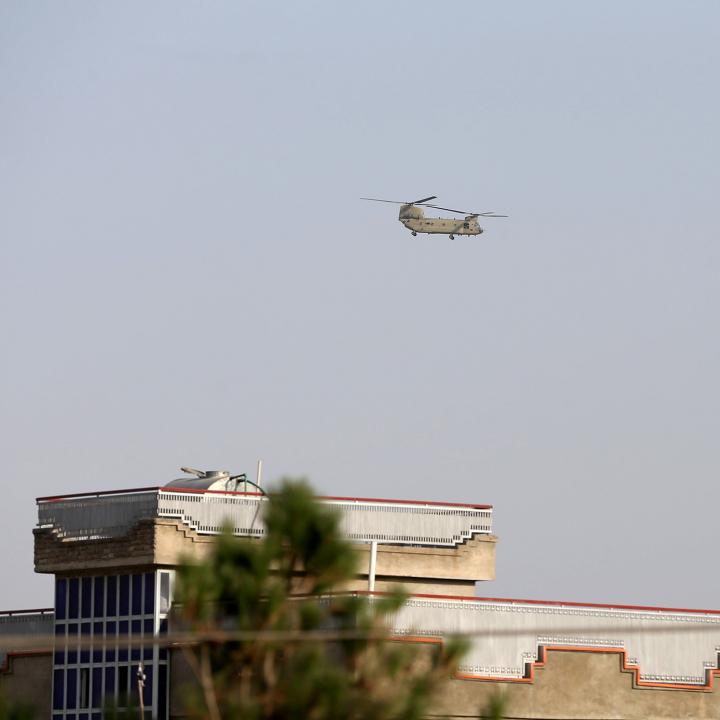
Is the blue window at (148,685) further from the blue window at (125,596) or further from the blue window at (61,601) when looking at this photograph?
the blue window at (61,601)

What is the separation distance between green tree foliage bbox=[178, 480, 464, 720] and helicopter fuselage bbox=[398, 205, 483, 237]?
2994 inches

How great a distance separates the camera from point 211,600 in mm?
33906

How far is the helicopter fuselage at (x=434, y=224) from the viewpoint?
4345 inches

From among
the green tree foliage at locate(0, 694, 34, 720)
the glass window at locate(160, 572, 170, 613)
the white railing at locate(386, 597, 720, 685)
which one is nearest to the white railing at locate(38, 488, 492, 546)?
the glass window at locate(160, 572, 170, 613)

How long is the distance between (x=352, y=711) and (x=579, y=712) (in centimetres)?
2879

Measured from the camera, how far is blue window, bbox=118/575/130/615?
66.5m

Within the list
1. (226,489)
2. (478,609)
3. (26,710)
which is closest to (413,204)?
(226,489)

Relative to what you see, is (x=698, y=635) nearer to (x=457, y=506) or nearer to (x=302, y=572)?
(x=457, y=506)

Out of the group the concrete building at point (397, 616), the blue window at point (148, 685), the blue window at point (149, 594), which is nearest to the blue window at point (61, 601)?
the concrete building at point (397, 616)

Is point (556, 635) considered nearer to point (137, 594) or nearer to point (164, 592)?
point (164, 592)

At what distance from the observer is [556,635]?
6150 centimetres

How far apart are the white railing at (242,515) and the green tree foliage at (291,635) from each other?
31.0 m

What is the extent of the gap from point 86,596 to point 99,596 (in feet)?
2.21

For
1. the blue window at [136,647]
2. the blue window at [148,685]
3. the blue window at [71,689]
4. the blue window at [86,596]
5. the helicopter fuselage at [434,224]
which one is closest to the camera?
the blue window at [148,685]
